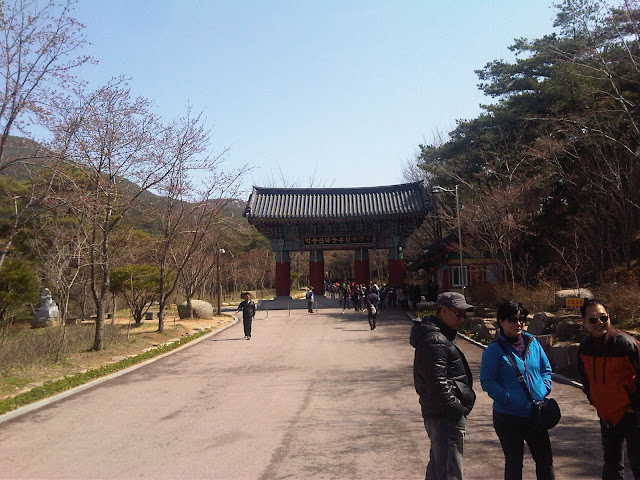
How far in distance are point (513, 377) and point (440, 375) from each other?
684 mm

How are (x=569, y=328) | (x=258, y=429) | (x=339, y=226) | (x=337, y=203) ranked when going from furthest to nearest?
1. (x=337, y=203)
2. (x=339, y=226)
3. (x=569, y=328)
4. (x=258, y=429)

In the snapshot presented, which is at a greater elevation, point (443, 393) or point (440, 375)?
point (440, 375)

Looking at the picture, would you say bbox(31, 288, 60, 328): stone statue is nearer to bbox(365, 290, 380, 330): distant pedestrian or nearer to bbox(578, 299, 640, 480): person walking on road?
bbox(365, 290, 380, 330): distant pedestrian

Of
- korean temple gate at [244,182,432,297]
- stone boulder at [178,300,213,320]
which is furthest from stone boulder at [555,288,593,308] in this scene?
korean temple gate at [244,182,432,297]

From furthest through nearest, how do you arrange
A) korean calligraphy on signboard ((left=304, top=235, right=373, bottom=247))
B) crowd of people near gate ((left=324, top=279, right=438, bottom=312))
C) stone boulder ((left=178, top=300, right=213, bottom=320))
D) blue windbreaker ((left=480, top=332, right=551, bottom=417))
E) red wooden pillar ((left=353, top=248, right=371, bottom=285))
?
red wooden pillar ((left=353, top=248, right=371, bottom=285))
korean calligraphy on signboard ((left=304, top=235, right=373, bottom=247))
crowd of people near gate ((left=324, top=279, right=438, bottom=312))
stone boulder ((left=178, top=300, right=213, bottom=320))
blue windbreaker ((left=480, top=332, right=551, bottom=417))

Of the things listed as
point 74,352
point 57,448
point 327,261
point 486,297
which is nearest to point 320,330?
point 486,297

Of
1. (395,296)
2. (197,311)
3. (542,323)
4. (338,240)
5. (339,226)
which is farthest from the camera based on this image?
(339,226)

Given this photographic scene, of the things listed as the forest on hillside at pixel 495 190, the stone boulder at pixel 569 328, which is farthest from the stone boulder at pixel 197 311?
the stone boulder at pixel 569 328

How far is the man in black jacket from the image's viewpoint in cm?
391

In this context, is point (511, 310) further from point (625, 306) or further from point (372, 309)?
point (372, 309)

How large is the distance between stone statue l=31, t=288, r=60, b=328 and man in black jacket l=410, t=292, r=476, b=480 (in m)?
27.9

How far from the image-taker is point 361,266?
41.2 meters

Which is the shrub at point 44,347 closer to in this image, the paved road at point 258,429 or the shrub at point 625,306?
the paved road at point 258,429

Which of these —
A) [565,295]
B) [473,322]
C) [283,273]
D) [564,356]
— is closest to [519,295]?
[473,322]
